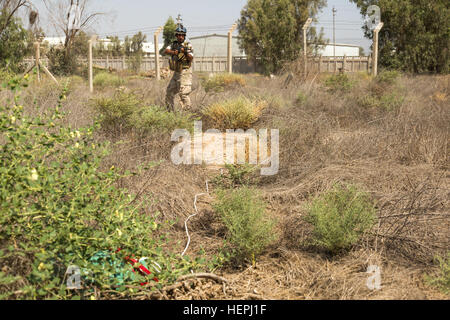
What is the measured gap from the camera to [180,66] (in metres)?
6.91

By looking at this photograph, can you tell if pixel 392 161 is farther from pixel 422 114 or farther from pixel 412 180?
pixel 422 114

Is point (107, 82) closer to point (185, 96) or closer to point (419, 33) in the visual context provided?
point (185, 96)

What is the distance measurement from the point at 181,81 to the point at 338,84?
173 inches

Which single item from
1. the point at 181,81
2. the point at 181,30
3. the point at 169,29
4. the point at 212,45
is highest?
the point at 169,29

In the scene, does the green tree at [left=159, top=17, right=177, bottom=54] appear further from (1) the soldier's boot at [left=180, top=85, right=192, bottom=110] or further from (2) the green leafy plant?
(1) the soldier's boot at [left=180, top=85, right=192, bottom=110]

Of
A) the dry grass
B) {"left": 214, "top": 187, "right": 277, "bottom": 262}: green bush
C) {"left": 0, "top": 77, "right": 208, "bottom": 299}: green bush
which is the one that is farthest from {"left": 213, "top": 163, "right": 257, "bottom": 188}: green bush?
{"left": 0, "top": 77, "right": 208, "bottom": 299}: green bush

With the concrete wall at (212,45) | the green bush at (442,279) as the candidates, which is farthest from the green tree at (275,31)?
the green bush at (442,279)

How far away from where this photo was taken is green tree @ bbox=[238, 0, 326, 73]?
66.4ft

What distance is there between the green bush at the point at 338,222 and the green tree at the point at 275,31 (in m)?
15.7

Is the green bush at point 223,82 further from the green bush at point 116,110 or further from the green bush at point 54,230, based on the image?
the green bush at point 54,230

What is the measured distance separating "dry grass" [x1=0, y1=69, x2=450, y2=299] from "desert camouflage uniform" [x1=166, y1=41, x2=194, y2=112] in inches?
31.5

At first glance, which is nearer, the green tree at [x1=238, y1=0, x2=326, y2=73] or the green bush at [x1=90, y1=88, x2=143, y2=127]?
the green bush at [x1=90, y1=88, x2=143, y2=127]

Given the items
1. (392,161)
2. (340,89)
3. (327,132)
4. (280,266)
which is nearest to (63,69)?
(340,89)

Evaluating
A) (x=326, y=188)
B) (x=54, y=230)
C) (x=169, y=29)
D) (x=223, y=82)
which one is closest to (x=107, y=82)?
(x=223, y=82)
